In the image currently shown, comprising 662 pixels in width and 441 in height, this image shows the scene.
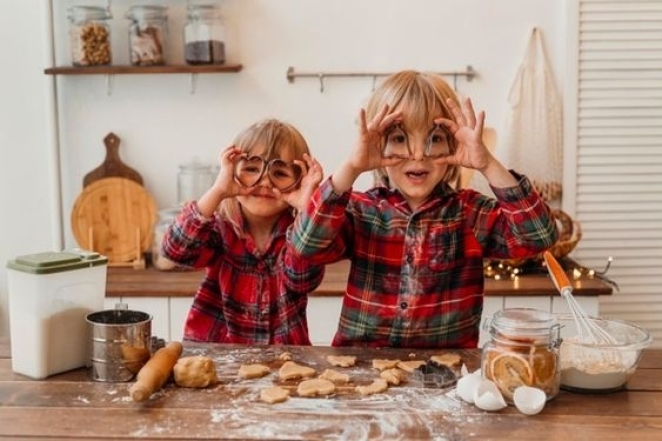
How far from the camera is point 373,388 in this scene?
4.99ft

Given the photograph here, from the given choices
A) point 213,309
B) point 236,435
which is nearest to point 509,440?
point 236,435

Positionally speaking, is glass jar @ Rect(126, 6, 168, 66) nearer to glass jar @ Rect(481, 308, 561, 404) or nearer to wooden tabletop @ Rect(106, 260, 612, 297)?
wooden tabletop @ Rect(106, 260, 612, 297)

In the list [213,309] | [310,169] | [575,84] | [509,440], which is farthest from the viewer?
[575,84]

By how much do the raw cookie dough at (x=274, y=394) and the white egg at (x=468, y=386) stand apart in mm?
289

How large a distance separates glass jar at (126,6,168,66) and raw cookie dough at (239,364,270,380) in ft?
5.39

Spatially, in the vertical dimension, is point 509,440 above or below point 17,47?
below

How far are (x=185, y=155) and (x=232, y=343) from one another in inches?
52.8

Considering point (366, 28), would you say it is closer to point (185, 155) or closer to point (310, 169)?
point (185, 155)

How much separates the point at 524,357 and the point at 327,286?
133 centimetres

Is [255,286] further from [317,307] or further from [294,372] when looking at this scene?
[317,307]

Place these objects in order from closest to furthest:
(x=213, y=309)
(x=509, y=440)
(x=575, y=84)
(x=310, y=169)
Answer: (x=509, y=440), (x=310, y=169), (x=213, y=309), (x=575, y=84)

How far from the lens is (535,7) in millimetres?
3055

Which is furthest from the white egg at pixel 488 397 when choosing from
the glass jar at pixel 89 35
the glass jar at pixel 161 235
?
the glass jar at pixel 89 35

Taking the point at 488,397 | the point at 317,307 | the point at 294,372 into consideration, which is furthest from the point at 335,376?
the point at 317,307
